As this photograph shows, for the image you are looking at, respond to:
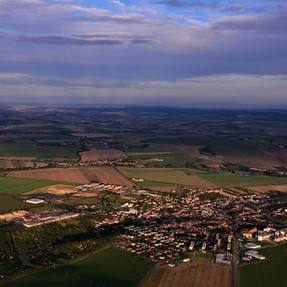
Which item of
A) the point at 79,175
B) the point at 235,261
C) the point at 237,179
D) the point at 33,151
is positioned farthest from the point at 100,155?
the point at 235,261

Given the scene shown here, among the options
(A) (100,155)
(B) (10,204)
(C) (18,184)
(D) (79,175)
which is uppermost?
(A) (100,155)

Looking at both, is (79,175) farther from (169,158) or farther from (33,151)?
(33,151)

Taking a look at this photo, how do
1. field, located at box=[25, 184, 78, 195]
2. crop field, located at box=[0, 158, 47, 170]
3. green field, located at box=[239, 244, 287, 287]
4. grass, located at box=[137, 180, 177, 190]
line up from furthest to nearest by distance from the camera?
crop field, located at box=[0, 158, 47, 170], grass, located at box=[137, 180, 177, 190], field, located at box=[25, 184, 78, 195], green field, located at box=[239, 244, 287, 287]

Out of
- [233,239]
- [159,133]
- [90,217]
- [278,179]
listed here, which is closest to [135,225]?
[90,217]

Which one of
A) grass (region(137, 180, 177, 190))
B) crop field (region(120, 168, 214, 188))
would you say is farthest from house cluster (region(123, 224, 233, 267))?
crop field (region(120, 168, 214, 188))

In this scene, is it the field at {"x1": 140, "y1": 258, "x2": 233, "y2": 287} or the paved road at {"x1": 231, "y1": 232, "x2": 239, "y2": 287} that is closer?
the field at {"x1": 140, "y1": 258, "x2": 233, "y2": 287}

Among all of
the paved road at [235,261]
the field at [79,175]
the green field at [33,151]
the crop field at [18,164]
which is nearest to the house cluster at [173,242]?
the paved road at [235,261]

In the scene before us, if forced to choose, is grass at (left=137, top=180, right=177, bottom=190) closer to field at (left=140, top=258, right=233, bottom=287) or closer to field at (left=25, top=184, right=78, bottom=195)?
field at (left=25, top=184, right=78, bottom=195)
